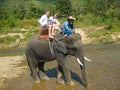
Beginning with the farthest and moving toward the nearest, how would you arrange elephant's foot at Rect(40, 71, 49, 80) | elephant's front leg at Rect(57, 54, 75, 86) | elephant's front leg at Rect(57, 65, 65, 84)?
elephant's foot at Rect(40, 71, 49, 80)
elephant's front leg at Rect(57, 65, 65, 84)
elephant's front leg at Rect(57, 54, 75, 86)

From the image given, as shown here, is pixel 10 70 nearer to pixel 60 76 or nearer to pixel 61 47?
pixel 60 76

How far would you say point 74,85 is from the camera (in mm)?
13773

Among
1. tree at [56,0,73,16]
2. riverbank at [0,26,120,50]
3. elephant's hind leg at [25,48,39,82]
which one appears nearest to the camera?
elephant's hind leg at [25,48,39,82]

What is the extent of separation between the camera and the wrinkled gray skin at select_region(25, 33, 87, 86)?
526 inches

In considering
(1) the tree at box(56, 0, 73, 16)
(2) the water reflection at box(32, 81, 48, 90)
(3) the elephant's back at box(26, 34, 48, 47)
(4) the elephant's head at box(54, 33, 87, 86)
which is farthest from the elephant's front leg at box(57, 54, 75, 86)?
(1) the tree at box(56, 0, 73, 16)

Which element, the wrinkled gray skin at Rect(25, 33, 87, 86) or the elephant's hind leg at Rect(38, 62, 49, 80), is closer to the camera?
the wrinkled gray skin at Rect(25, 33, 87, 86)

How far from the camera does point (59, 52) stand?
45.8 ft

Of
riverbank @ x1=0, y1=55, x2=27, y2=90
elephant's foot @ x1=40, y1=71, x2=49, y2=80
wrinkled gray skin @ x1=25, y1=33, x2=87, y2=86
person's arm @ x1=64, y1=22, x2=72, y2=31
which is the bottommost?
riverbank @ x1=0, y1=55, x2=27, y2=90

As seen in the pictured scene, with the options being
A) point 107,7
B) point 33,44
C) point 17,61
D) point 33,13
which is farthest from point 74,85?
point 33,13

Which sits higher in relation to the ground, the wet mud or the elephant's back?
the elephant's back

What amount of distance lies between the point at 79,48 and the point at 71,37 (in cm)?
56

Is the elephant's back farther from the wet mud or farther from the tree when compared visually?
the tree

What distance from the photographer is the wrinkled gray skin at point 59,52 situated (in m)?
13.4

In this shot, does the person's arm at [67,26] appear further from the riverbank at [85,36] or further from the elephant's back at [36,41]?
the riverbank at [85,36]
